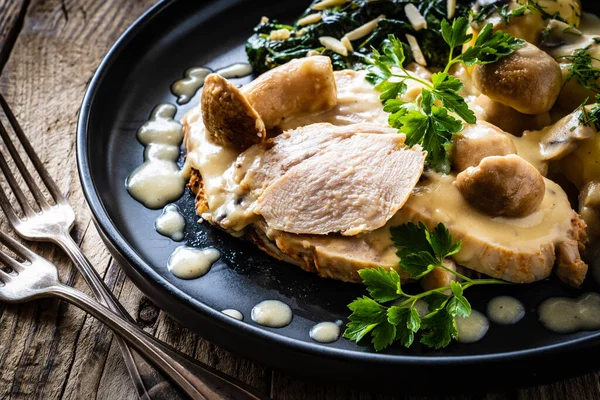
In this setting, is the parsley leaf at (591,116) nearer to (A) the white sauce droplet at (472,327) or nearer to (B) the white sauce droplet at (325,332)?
(A) the white sauce droplet at (472,327)

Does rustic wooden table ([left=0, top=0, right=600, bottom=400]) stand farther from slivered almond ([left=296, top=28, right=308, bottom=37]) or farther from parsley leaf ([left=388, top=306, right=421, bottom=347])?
slivered almond ([left=296, top=28, right=308, bottom=37])

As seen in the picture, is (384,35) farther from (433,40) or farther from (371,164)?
(371,164)

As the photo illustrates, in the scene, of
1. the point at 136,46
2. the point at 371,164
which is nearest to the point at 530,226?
the point at 371,164

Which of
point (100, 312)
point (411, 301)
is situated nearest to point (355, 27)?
point (411, 301)

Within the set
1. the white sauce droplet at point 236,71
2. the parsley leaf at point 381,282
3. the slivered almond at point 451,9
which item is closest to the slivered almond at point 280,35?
the white sauce droplet at point 236,71

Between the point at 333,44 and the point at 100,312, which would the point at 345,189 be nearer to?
the point at 100,312

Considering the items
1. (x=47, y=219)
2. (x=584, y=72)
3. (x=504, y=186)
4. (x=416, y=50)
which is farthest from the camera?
(x=416, y=50)
